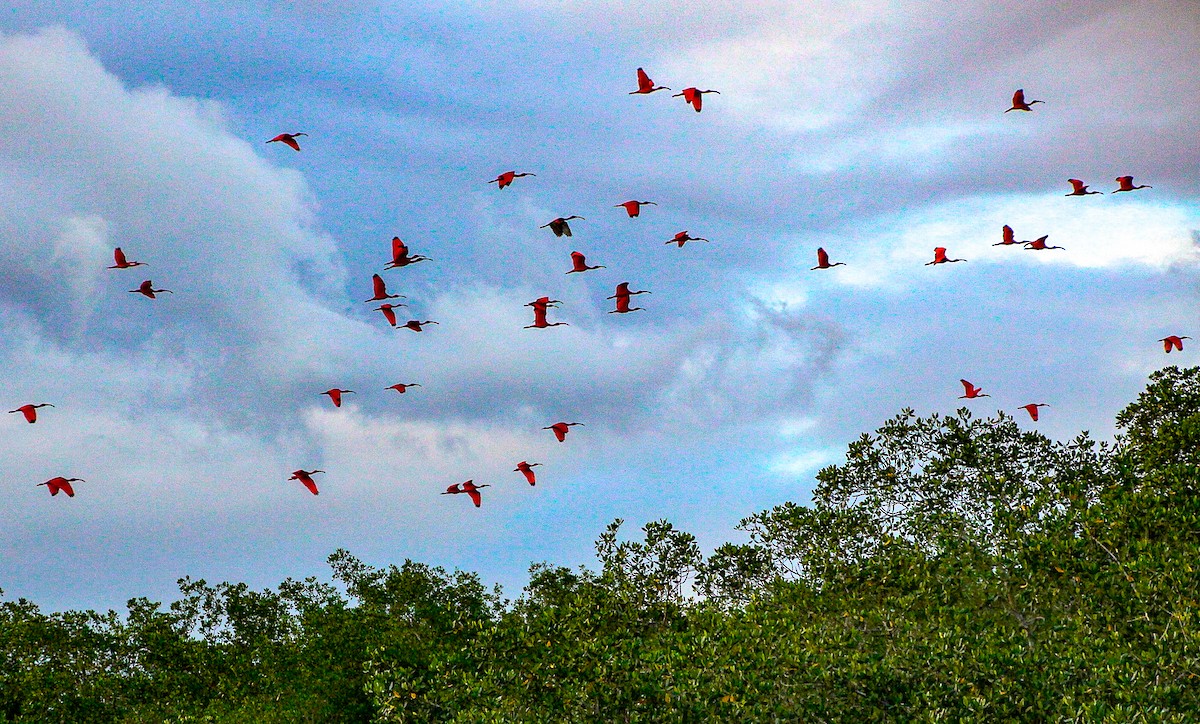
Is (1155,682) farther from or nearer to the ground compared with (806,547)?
nearer to the ground

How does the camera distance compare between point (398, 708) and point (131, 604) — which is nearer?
point (398, 708)

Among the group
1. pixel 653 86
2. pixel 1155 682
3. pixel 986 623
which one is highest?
pixel 653 86

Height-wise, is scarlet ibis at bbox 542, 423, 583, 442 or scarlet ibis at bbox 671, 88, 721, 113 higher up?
scarlet ibis at bbox 671, 88, 721, 113

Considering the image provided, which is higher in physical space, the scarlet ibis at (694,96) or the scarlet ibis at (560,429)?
the scarlet ibis at (694,96)

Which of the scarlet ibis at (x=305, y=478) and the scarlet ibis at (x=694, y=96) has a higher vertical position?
the scarlet ibis at (x=694, y=96)

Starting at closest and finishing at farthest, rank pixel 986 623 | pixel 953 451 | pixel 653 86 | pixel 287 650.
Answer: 1. pixel 986 623
2. pixel 653 86
3. pixel 953 451
4. pixel 287 650

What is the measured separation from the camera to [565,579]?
→ 3678 cm

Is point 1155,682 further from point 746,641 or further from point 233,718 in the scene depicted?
point 233,718

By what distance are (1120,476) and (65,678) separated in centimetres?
2816

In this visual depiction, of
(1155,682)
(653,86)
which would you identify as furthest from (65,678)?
(1155,682)

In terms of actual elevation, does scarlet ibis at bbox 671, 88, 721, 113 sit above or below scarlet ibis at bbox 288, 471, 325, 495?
above

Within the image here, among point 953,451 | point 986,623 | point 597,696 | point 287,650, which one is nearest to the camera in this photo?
point 597,696

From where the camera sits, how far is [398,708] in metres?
19.3

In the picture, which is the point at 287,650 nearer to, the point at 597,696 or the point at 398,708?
the point at 398,708
